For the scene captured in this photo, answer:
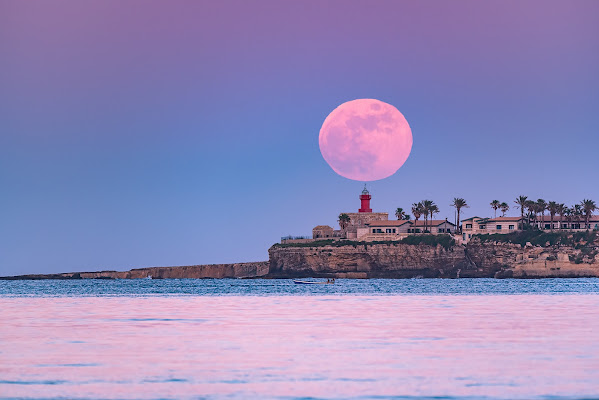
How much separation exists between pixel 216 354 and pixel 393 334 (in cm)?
1013

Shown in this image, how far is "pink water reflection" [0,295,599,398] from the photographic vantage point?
21.9m

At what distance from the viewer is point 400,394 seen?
68.3 feet

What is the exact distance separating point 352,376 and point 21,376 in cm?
947

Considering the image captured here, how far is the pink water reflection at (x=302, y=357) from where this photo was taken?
861 inches

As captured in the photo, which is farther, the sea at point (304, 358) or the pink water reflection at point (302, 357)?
the pink water reflection at point (302, 357)

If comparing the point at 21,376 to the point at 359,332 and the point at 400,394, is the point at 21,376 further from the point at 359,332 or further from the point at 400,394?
the point at 359,332

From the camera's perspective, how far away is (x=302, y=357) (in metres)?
28.4

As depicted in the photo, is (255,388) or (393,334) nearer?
(255,388)

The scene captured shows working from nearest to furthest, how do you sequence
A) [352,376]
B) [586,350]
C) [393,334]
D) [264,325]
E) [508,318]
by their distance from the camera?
A: [352,376] < [586,350] < [393,334] < [264,325] < [508,318]

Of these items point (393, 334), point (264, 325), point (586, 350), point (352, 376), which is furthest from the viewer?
point (264, 325)

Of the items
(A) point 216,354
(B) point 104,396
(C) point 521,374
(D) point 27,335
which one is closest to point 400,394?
(C) point 521,374

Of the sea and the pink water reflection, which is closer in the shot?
the sea

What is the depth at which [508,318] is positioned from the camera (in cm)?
4669

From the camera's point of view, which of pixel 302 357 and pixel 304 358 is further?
pixel 302 357
